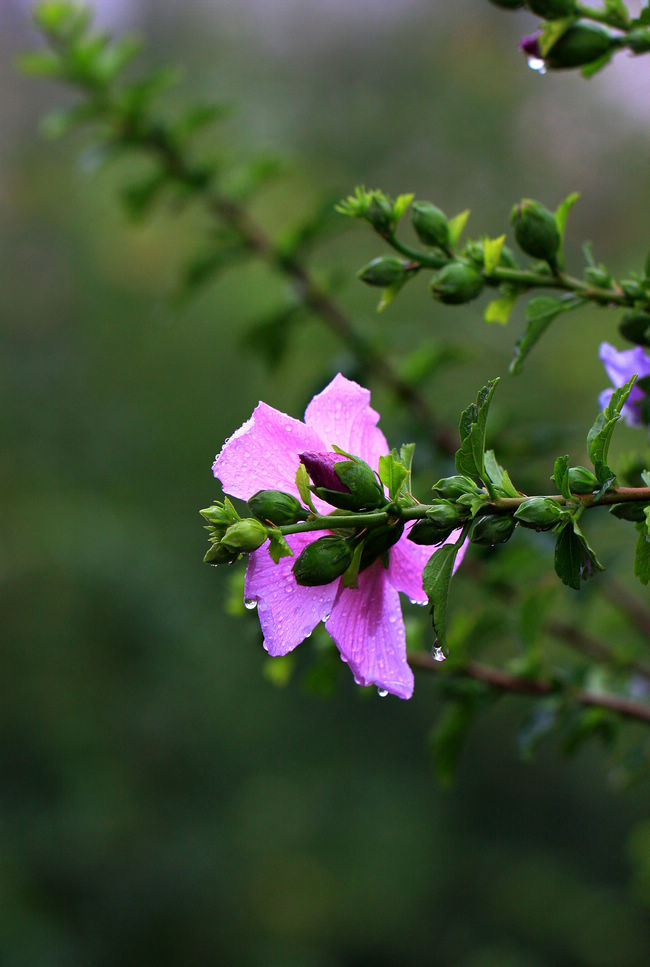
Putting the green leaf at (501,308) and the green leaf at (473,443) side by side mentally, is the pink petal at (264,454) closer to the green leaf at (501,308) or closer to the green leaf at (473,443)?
the green leaf at (473,443)

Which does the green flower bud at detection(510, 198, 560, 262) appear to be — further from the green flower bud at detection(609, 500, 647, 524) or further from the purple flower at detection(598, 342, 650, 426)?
the green flower bud at detection(609, 500, 647, 524)

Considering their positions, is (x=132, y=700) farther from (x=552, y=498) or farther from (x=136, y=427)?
(x=552, y=498)

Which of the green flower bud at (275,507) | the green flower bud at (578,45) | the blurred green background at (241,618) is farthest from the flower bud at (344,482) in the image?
the blurred green background at (241,618)

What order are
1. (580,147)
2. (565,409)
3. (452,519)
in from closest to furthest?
(452,519) → (565,409) → (580,147)

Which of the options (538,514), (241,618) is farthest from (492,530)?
(241,618)

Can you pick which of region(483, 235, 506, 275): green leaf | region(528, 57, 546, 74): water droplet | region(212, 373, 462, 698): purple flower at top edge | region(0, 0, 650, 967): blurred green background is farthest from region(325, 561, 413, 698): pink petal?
region(0, 0, 650, 967): blurred green background

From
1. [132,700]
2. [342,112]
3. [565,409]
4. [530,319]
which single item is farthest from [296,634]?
[342,112]

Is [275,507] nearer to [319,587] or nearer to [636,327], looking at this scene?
[319,587]
